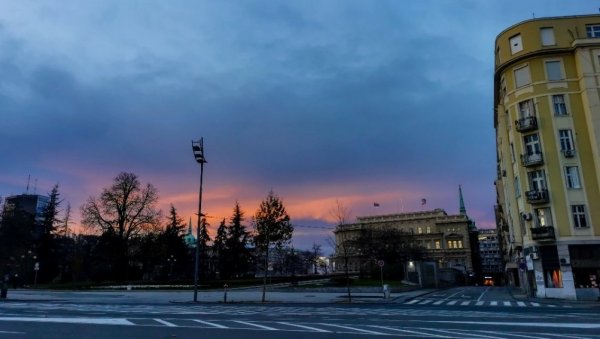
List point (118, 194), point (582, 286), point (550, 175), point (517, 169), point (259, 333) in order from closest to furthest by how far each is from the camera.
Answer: point (259, 333)
point (582, 286)
point (550, 175)
point (517, 169)
point (118, 194)

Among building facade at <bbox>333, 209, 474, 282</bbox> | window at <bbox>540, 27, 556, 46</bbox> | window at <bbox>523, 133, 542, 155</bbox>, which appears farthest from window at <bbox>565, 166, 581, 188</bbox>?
building facade at <bbox>333, 209, 474, 282</bbox>

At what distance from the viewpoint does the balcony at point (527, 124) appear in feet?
120

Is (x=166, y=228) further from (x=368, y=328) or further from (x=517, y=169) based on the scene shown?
(x=368, y=328)

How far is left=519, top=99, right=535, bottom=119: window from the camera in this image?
122ft

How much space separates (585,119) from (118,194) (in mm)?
53494

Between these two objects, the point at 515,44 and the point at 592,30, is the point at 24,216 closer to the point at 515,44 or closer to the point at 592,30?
the point at 515,44

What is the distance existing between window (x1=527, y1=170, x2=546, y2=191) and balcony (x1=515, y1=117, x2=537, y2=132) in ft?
11.9

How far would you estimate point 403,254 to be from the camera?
3162 inches

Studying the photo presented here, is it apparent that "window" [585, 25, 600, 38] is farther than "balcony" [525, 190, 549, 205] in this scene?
Yes

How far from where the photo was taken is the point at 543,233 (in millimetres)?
34625

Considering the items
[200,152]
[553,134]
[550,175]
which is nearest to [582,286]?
[550,175]

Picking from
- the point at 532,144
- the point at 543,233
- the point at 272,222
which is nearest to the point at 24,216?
the point at 272,222

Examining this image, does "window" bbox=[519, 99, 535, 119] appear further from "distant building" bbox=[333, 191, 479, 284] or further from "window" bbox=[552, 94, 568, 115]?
"distant building" bbox=[333, 191, 479, 284]

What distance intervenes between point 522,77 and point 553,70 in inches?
92.2
